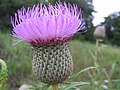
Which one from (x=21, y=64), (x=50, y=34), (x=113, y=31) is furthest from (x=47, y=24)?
(x=113, y=31)

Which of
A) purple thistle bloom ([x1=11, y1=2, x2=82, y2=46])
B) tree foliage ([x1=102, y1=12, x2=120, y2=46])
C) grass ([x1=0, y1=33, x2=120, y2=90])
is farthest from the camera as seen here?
tree foliage ([x1=102, y1=12, x2=120, y2=46])

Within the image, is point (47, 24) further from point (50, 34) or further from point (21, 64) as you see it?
point (21, 64)

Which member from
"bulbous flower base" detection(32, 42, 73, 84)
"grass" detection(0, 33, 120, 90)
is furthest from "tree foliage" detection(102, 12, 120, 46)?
"bulbous flower base" detection(32, 42, 73, 84)

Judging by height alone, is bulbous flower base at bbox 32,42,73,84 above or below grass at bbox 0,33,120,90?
above

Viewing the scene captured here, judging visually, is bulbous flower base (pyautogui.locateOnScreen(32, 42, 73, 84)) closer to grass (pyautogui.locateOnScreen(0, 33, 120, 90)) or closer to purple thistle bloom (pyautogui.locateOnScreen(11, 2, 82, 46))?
purple thistle bloom (pyautogui.locateOnScreen(11, 2, 82, 46))

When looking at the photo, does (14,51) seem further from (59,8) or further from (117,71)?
(59,8)

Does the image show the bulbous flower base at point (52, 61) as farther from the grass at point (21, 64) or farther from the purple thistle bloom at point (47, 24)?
the grass at point (21, 64)

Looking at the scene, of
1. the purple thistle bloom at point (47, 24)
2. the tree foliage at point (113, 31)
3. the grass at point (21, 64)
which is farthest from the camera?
the tree foliage at point (113, 31)

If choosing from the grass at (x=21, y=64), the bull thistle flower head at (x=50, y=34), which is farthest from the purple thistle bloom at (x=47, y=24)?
the grass at (x=21, y=64)
